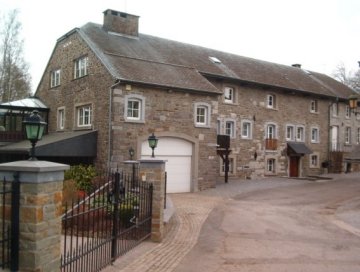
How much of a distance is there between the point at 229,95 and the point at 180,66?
4.74 meters

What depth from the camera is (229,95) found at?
27.4 metres

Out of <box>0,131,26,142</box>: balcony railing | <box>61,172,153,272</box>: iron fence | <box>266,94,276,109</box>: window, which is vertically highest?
<box>266,94,276,109</box>: window

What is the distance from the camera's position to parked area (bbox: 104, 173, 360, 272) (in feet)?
27.1

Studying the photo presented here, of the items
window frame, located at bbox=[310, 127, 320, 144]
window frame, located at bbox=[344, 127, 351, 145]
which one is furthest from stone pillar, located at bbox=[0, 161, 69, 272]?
window frame, located at bbox=[344, 127, 351, 145]

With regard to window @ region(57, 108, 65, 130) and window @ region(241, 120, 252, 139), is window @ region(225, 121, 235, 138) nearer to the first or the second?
window @ region(241, 120, 252, 139)

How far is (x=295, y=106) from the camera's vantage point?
31.3 m

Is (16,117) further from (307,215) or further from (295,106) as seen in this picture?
(295,106)

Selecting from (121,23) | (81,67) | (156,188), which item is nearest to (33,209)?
(156,188)

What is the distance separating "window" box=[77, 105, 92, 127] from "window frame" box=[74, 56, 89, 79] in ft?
5.61

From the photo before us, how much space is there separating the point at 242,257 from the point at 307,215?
7.16m

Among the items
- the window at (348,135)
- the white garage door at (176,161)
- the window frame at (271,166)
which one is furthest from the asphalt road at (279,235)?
the window at (348,135)

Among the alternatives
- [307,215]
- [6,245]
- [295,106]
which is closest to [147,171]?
[6,245]

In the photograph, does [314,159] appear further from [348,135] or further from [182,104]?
[182,104]

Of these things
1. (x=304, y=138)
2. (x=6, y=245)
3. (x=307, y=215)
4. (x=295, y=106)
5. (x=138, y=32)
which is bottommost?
(x=307, y=215)
